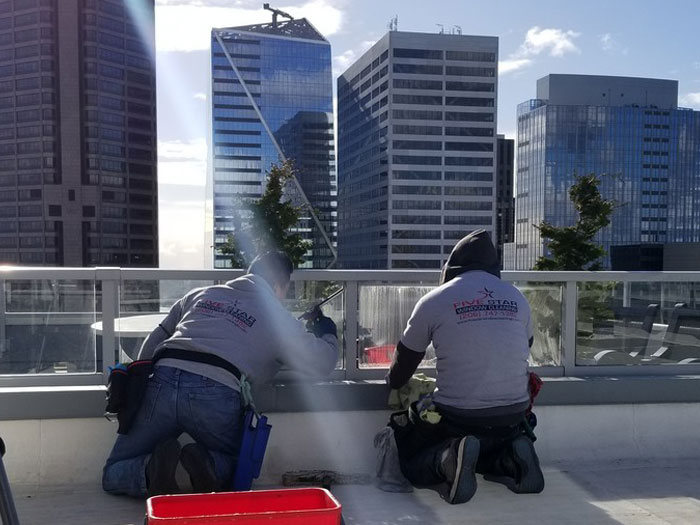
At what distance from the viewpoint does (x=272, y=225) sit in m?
28.1

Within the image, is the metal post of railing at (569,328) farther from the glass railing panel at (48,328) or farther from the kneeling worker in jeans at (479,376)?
the glass railing panel at (48,328)

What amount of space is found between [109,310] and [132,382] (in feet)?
2.71

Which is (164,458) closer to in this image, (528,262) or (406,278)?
(406,278)

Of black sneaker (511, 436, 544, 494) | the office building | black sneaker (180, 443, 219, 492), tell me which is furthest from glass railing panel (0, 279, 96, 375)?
the office building

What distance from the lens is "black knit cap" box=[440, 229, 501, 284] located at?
3375 mm

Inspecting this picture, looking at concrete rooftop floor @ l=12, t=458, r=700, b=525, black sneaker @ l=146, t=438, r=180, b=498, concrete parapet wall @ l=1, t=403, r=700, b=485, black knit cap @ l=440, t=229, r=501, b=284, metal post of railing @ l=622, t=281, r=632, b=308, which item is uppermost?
black knit cap @ l=440, t=229, r=501, b=284

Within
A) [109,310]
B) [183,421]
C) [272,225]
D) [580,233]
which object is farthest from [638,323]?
[272,225]

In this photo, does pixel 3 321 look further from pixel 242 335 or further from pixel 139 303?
pixel 242 335

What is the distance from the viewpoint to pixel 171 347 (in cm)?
312

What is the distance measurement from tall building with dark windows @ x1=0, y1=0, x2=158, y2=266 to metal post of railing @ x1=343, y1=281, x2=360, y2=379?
102579 millimetres

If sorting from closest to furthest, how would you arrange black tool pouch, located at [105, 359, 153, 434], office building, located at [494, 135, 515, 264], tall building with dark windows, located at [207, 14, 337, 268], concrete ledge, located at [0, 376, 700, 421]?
black tool pouch, located at [105, 359, 153, 434] → concrete ledge, located at [0, 376, 700, 421] → tall building with dark windows, located at [207, 14, 337, 268] → office building, located at [494, 135, 515, 264]

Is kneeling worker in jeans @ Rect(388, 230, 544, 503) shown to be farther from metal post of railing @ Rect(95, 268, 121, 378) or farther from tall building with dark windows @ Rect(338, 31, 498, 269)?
tall building with dark windows @ Rect(338, 31, 498, 269)

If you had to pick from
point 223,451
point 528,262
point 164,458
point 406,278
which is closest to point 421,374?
point 406,278

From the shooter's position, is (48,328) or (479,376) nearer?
(479,376)
